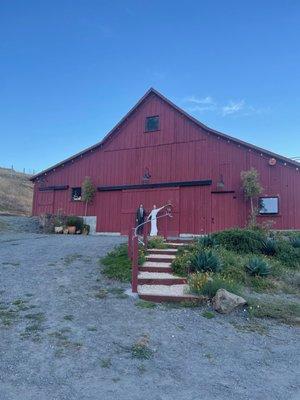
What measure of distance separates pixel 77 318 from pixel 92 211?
1712 centimetres

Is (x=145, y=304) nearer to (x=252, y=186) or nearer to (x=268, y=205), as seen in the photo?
(x=252, y=186)

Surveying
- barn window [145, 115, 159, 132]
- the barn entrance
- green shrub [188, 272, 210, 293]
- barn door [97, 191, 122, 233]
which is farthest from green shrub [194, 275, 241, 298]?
barn window [145, 115, 159, 132]

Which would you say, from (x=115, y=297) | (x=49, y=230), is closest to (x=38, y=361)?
(x=115, y=297)

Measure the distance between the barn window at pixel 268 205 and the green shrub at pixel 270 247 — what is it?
6.11 m

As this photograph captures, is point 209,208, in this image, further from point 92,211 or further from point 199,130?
point 92,211

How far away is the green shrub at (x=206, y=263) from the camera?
432 inches

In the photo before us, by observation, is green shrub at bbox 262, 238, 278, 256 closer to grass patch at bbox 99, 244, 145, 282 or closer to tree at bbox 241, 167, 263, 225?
grass patch at bbox 99, 244, 145, 282

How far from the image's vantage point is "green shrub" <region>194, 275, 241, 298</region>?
30.3 feet

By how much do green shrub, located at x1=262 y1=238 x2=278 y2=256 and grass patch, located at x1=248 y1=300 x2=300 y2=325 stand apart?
427 cm

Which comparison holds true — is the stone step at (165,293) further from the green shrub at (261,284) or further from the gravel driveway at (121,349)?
the green shrub at (261,284)

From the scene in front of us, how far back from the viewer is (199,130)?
72.4 ft

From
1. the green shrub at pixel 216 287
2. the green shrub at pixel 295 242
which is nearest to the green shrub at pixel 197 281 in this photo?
the green shrub at pixel 216 287

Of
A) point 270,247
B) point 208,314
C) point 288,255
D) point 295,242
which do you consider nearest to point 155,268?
point 208,314

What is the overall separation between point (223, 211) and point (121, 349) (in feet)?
49.4
